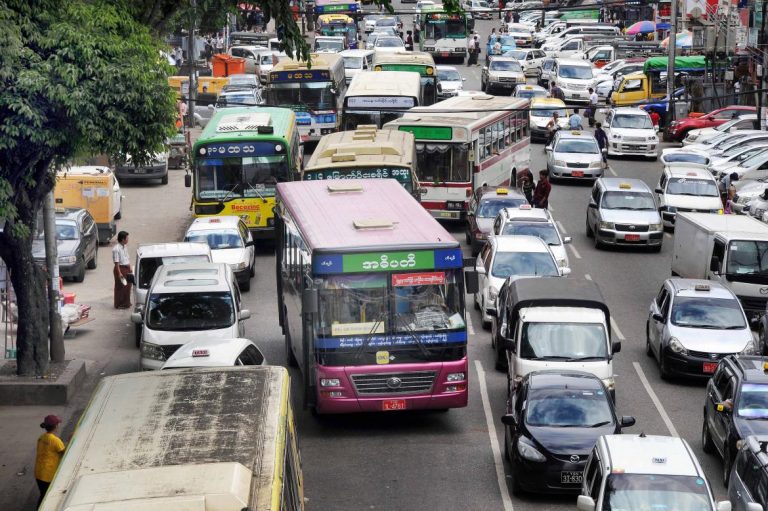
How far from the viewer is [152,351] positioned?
73.8 feet

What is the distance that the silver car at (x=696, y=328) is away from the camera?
912 inches

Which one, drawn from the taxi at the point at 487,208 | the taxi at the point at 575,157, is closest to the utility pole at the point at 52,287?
the taxi at the point at 487,208

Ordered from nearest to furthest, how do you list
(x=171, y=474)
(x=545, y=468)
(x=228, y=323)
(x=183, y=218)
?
(x=171, y=474), (x=545, y=468), (x=228, y=323), (x=183, y=218)

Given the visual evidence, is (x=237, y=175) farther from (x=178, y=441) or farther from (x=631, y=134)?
(x=178, y=441)

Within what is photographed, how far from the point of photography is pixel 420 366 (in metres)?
19.4

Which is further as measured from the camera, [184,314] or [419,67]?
[419,67]

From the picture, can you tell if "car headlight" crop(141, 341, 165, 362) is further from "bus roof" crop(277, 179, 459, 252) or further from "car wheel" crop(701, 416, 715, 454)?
"car wheel" crop(701, 416, 715, 454)

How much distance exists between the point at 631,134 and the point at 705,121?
571 cm

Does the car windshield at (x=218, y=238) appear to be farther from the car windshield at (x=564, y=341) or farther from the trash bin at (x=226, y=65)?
the trash bin at (x=226, y=65)

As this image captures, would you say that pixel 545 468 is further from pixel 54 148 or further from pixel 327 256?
pixel 54 148

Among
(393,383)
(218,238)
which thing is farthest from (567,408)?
(218,238)

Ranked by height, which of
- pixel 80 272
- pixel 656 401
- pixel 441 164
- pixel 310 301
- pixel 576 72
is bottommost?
pixel 656 401

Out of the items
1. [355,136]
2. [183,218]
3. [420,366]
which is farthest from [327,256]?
[183,218]

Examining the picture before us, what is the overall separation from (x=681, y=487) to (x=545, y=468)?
3097 millimetres
